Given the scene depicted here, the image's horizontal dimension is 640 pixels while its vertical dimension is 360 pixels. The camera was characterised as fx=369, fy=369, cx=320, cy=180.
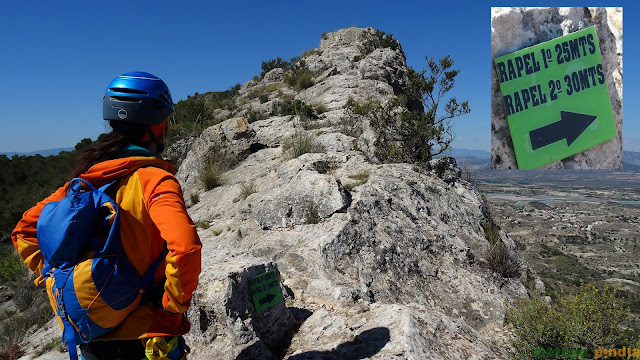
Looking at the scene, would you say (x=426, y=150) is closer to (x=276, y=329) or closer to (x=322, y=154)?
(x=322, y=154)

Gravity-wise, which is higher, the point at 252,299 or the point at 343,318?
the point at 252,299

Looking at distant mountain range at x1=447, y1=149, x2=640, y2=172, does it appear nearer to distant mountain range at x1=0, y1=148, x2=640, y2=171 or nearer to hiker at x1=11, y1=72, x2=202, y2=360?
distant mountain range at x1=0, y1=148, x2=640, y2=171

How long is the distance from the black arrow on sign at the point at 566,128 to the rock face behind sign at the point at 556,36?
0.37 metres

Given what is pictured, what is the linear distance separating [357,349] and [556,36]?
6051 millimetres

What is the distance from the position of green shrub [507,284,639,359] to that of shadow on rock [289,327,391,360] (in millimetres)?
1534

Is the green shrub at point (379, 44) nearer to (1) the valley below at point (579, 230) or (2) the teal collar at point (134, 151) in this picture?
(1) the valley below at point (579, 230)

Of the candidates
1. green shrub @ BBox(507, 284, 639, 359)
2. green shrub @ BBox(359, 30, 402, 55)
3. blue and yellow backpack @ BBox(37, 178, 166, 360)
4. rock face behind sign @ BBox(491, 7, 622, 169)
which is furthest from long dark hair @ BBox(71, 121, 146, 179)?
green shrub @ BBox(359, 30, 402, 55)

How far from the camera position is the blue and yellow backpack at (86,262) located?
1.70 m

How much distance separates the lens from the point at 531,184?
114688 millimetres

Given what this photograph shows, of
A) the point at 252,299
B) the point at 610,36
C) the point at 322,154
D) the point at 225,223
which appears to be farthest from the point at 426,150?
the point at 252,299

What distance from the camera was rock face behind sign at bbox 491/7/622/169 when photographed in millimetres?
6066

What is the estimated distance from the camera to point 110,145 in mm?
2109

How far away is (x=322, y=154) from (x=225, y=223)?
2723 mm

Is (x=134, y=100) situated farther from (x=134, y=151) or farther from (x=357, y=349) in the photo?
(x=357, y=349)
